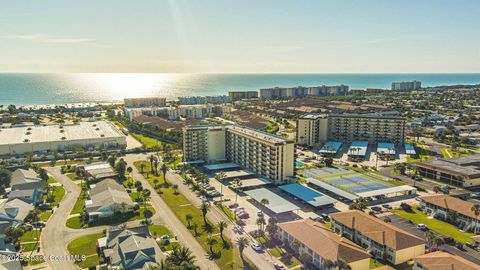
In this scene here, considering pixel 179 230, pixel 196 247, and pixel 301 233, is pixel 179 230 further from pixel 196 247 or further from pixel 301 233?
pixel 301 233

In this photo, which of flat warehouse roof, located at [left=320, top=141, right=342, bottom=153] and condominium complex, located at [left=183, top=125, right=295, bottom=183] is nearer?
condominium complex, located at [left=183, top=125, right=295, bottom=183]

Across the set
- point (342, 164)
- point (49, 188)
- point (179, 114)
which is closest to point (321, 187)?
point (342, 164)

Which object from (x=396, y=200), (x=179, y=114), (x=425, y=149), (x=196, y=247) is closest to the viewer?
(x=196, y=247)

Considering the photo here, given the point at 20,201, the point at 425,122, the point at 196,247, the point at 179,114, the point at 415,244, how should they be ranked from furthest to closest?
the point at 179,114 < the point at 425,122 < the point at 20,201 < the point at 196,247 < the point at 415,244

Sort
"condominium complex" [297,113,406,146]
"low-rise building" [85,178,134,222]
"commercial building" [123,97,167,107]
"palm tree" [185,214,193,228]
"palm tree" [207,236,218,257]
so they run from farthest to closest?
1. "commercial building" [123,97,167,107]
2. "condominium complex" [297,113,406,146]
3. "low-rise building" [85,178,134,222]
4. "palm tree" [185,214,193,228]
5. "palm tree" [207,236,218,257]

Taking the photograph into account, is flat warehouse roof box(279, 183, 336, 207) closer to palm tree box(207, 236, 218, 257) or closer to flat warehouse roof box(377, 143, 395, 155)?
palm tree box(207, 236, 218, 257)

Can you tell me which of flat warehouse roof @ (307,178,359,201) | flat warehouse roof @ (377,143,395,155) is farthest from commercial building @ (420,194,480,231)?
flat warehouse roof @ (377,143,395,155)

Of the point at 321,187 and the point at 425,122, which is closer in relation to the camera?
the point at 321,187
